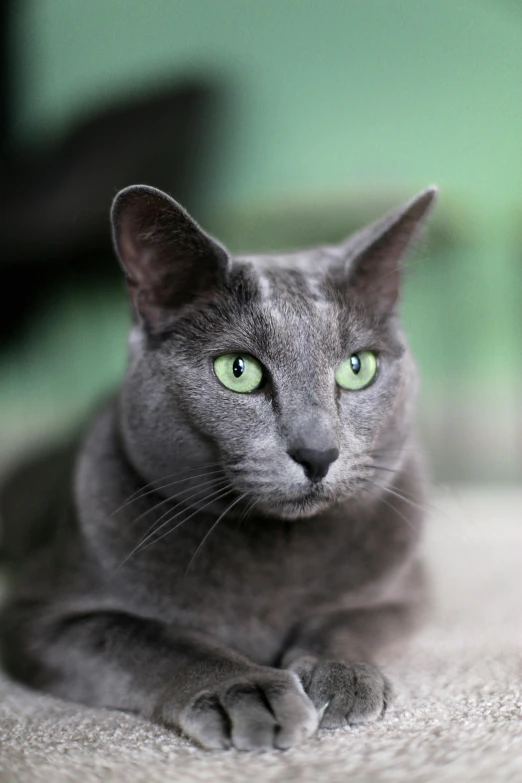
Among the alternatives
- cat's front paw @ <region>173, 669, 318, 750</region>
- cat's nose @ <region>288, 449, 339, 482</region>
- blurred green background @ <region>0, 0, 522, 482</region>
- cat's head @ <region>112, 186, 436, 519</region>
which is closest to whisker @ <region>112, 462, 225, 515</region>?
cat's head @ <region>112, 186, 436, 519</region>

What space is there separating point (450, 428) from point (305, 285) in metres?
1.82

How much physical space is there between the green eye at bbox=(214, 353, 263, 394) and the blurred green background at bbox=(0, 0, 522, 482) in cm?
29

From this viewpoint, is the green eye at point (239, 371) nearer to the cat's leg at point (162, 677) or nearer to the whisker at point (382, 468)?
the whisker at point (382, 468)

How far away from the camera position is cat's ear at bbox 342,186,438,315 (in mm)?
867

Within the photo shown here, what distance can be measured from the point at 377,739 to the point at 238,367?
1.22 ft

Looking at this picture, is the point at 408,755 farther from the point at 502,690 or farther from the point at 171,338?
the point at 171,338

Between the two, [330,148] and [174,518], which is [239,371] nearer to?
[174,518]

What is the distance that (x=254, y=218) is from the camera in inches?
83.7

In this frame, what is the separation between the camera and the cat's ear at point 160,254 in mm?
804

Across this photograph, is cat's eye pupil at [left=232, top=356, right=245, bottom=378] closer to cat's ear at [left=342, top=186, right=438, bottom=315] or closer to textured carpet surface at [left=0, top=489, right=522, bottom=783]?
cat's ear at [left=342, top=186, right=438, bottom=315]

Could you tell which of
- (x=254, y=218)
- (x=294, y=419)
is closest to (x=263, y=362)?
(x=294, y=419)

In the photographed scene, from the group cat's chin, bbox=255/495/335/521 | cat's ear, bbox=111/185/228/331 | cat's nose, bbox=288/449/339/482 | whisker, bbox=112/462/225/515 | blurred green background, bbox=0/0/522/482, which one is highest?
blurred green background, bbox=0/0/522/482

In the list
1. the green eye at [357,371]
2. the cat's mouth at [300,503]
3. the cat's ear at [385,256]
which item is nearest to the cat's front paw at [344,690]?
the cat's mouth at [300,503]

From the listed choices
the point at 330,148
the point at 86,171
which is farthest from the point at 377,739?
the point at 330,148
